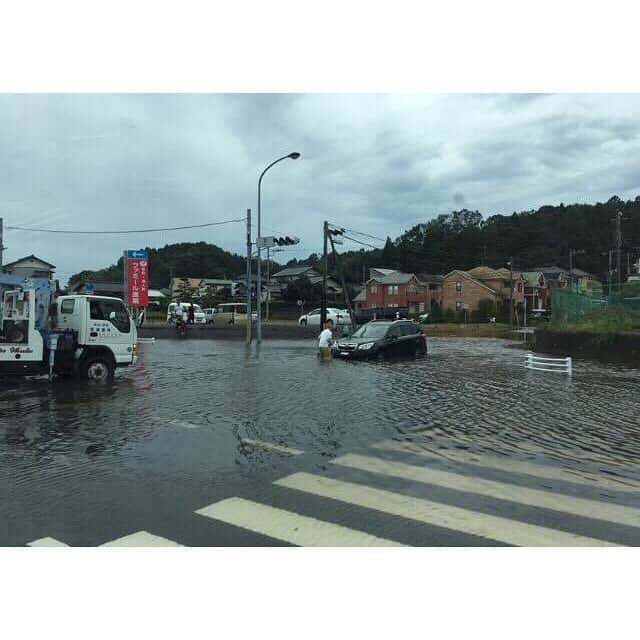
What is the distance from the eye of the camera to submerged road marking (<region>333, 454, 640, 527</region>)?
4.93 metres

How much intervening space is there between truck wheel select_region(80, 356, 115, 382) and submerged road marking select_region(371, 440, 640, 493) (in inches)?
342

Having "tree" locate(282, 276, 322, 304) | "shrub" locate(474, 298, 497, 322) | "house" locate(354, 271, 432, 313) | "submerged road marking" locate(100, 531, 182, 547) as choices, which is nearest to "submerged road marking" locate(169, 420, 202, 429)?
"submerged road marking" locate(100, 531, 182, 547)

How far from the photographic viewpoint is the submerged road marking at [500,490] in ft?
16.2

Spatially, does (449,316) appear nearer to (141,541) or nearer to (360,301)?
(360,301)

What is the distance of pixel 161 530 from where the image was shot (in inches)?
177

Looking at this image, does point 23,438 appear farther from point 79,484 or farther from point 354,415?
point 354,415

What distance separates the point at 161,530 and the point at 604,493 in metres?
4.06

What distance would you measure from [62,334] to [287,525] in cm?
1040

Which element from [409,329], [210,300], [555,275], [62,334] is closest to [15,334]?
[62,334]

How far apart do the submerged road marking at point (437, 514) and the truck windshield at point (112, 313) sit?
30.7ft

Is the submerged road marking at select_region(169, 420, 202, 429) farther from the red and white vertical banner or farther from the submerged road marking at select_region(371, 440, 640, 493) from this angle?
the red and white vertical banner

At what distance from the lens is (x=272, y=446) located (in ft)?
24.2

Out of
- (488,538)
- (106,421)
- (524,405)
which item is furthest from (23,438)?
(524,405)

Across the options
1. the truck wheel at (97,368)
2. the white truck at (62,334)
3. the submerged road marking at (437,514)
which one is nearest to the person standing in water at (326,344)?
the white truck at (62,334)
